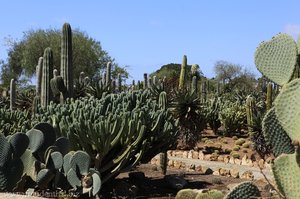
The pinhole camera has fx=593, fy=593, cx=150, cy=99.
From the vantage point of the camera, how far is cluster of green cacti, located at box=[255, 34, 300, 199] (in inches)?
135

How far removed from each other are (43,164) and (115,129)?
1.67m

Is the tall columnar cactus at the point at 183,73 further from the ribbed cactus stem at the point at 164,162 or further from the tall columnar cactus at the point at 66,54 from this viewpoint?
the ribbed cactus stem at the point at 164,162

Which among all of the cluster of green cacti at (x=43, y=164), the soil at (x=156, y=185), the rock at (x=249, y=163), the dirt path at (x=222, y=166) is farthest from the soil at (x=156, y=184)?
the rock at (x=249, y=163)

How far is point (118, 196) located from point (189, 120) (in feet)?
23.1

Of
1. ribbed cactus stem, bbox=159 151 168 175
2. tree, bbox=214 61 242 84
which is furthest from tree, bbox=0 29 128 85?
ribbed cactus stem, bbox=159 151 168 175

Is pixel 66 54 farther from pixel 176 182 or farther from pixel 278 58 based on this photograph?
pixel 278 58

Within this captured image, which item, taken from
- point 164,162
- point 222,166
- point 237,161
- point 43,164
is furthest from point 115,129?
point 237,161

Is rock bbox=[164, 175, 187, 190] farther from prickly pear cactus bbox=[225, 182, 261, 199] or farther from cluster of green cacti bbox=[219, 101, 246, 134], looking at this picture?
cluster of green cacti bbox=[219, 101, 246, 134]

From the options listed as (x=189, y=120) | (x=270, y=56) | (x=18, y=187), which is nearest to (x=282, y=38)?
(x=270, y=56)

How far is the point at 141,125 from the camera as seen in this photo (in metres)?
9.34

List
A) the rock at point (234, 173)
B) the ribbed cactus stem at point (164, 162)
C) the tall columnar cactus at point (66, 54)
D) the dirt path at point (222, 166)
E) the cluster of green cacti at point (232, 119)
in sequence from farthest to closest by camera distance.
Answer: the cluster of green cacti at point (232, 119), the tall columnar cactus at point (66, 54), the dirt path at point (222, 166), the rock at point (234, 173), the ribbed cactus stem at point (164, 162)

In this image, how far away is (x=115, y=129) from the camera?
9.02 meters

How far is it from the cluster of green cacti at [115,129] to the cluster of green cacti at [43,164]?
35.3 inches

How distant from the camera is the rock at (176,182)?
10.4 metres
